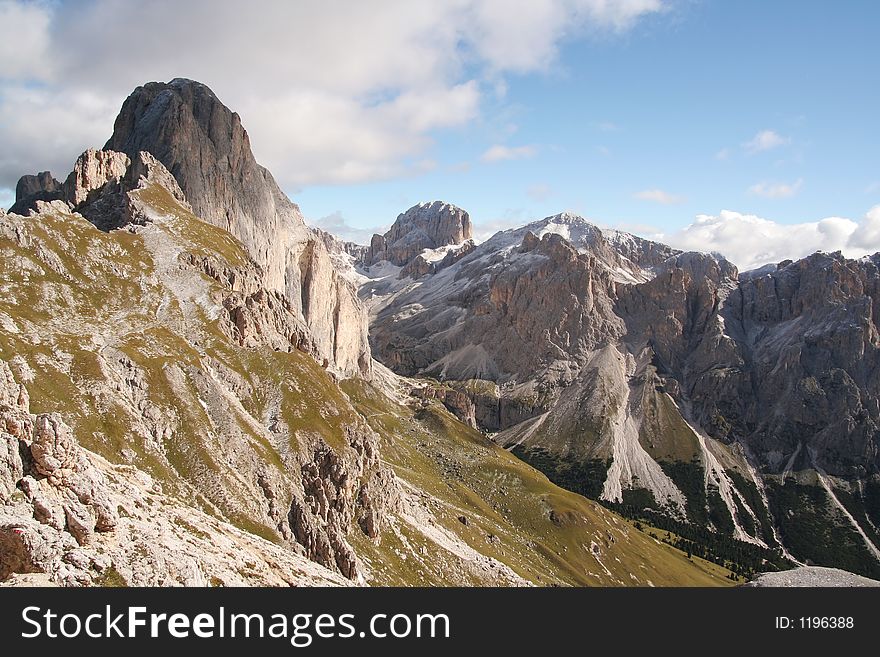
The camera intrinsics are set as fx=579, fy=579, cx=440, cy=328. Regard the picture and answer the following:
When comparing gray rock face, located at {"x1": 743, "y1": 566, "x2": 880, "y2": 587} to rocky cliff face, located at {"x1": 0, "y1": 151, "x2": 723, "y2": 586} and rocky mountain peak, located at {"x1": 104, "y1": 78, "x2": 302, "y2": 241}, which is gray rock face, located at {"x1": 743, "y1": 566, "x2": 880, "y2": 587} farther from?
rocky mountain peak, located at {"x1": 104, "y1": 78, "x2": 302, "y2": 241}

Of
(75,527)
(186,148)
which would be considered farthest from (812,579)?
(186,148)

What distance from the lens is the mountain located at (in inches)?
1484

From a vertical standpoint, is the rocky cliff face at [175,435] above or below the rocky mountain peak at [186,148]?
below

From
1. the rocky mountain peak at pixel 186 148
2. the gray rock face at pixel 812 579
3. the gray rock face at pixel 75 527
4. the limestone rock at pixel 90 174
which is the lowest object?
the gray rock face at pixel 812 579

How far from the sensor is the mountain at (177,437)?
3769 cm

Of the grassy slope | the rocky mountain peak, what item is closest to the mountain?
the grassy slope

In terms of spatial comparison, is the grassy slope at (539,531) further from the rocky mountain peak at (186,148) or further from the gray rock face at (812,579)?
the rocky mountain peak at (186,148)

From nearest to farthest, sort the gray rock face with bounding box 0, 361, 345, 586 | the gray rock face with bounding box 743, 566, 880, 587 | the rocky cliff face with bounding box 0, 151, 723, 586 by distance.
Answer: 1. the gray rock face with bounding box 0, 361, 345, 586
2. the rocky cliff face with bounding box 0, 151, 723, 586
3. the gray rock face with bounding box 743, 566, 880, 587

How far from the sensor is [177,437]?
75875mm

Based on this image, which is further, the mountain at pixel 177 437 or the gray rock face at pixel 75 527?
the mountain at pixel 177 437

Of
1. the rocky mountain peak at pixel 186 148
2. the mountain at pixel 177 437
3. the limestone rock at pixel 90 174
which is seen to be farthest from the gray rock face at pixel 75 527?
the rocky mountain peak at pixel 186 148

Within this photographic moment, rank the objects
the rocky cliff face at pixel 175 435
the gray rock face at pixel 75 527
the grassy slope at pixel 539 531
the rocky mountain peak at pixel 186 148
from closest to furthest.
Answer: the gray rock face at pixel 75 527, the rocky cliff face at pixel 175 435, the grassy slope at pixel 539 531, the rocky mountain peak at pixel 186 148
